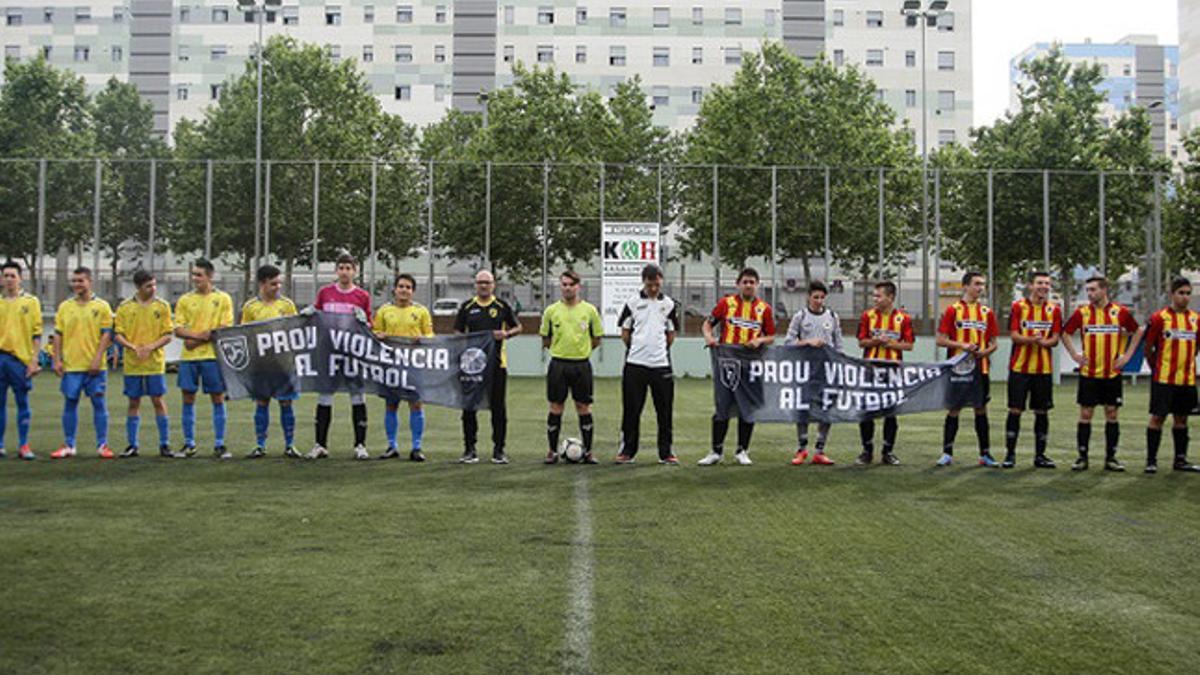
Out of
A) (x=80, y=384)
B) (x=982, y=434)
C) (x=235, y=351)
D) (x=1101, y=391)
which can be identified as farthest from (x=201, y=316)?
(x=1101, y=391)

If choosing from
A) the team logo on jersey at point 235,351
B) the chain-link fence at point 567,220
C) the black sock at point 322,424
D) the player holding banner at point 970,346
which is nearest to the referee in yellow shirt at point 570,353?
the black sock at point 322,424

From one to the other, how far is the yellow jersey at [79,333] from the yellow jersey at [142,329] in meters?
0.16

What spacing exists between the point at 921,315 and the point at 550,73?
60.0ft

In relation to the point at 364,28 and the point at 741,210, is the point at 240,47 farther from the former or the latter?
the point at 741,210

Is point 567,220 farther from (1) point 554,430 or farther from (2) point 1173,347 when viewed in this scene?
(2) point 1173,347

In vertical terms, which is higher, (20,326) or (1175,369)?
(20,326)

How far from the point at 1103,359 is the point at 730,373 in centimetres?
376

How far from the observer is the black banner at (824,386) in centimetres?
1194

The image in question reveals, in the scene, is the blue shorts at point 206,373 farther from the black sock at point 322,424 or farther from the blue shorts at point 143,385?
the black sock at point 322,424

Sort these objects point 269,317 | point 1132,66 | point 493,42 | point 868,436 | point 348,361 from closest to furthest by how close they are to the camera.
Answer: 1. point 868,436
2. point 348,361
3. point 269,317
4. point 493,42
5. point 1132,66

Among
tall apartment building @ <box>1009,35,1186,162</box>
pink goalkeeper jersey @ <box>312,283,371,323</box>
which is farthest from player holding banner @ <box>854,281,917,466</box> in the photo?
tall apartment building @ <box>1009,35,1186,162</box>

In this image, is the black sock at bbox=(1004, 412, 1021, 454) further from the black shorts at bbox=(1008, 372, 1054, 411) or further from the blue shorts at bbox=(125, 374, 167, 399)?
the blue shorts at bbox=(125, 374, 167, 399)

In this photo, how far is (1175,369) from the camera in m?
11.4

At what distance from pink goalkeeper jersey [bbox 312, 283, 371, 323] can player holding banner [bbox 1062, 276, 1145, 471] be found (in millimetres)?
7370
